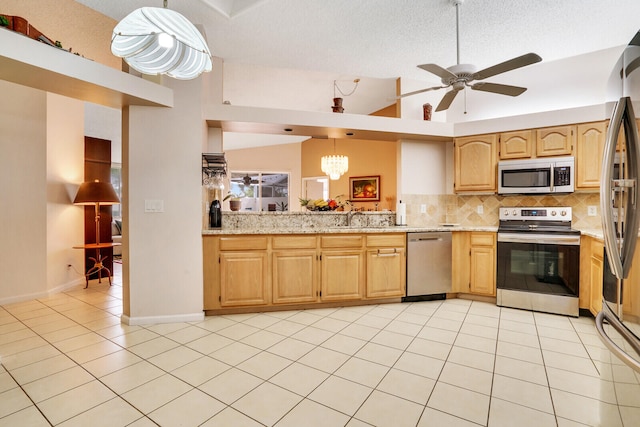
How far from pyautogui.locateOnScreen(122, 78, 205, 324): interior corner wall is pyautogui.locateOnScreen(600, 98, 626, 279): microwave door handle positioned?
2953 millimetres

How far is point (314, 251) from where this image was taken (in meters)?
3.33

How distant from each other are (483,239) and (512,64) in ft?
6.74

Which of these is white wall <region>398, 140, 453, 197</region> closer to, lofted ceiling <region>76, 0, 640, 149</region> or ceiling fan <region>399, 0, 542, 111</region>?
lofted ceiling <region>76, 0, 640, 149</region>

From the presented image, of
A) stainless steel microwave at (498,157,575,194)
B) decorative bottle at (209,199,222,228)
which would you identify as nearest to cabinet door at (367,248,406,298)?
stainless steel microwave at (498,157,575,194)

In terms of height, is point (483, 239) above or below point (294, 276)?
above

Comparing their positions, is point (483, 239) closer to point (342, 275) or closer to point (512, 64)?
point (342, 275)

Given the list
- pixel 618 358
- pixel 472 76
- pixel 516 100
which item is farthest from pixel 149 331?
pixel 516 100

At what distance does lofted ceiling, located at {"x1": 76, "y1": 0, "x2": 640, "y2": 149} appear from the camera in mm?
2652

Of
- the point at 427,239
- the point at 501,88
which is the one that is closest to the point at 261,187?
the point at 427,239

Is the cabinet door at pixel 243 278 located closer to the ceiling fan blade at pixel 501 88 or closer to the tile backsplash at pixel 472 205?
the tile backsplash at pixel 472 205

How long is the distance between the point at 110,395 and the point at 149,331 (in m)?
0.99

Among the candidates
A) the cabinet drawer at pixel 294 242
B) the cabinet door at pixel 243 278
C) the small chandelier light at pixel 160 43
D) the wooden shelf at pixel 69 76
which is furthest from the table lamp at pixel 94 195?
the small chandelier light at pixel 160 43

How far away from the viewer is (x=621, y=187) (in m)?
1.19

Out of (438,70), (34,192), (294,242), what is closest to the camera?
(438,70)
